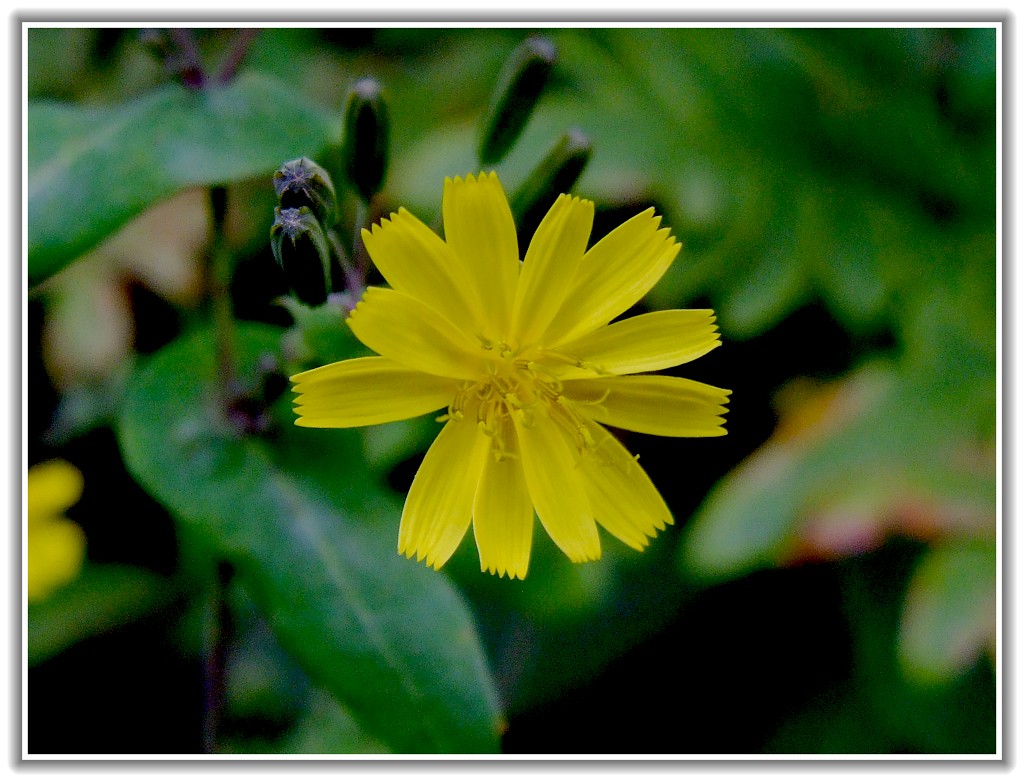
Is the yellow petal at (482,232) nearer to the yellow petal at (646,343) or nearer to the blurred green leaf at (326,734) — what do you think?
the yellow petal at (646,343)

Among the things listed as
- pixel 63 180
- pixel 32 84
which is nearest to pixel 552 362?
pixel 63 180

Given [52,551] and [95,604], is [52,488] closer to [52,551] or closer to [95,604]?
[52,551]

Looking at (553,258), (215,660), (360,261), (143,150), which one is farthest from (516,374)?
(215,660)

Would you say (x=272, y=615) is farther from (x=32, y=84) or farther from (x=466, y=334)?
(x=32, y=84)

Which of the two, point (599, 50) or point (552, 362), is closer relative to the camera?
point (552, 362)

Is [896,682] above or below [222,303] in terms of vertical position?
below

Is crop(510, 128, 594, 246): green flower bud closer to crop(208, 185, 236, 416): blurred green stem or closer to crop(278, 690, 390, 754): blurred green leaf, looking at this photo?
crop(208, 185, 236, 416): blurred green stem
